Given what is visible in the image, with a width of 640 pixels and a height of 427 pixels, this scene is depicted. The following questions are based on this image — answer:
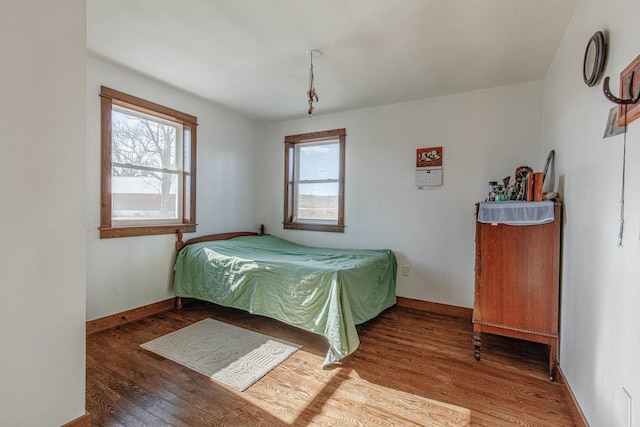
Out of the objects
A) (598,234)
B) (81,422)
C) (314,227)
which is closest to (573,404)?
(598,234)

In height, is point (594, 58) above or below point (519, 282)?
above

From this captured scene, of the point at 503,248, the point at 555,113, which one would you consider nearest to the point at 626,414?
the point at 503,248

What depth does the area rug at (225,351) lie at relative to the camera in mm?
2055

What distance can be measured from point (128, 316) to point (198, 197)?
147 cm

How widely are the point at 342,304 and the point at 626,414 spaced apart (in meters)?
1.52

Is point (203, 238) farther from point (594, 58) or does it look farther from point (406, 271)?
point (594, 58)

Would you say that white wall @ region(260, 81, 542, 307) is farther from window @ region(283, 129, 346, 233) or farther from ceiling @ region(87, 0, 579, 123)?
ceiling @ region(87, 0, 579, 123)

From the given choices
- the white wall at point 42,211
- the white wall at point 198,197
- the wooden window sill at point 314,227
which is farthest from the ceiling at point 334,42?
the wooden window sill at point 314,227

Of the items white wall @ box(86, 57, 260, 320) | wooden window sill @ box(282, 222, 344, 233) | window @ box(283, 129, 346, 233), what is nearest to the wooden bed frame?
white wall @ box(86, 57, 260, 320)

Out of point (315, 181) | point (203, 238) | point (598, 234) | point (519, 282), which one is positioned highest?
point (315, 181)

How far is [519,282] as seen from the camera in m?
2.13

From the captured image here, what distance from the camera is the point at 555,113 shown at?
236 cm

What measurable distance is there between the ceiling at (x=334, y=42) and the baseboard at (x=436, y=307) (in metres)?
2.36

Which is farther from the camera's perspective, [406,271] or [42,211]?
[406,271]
